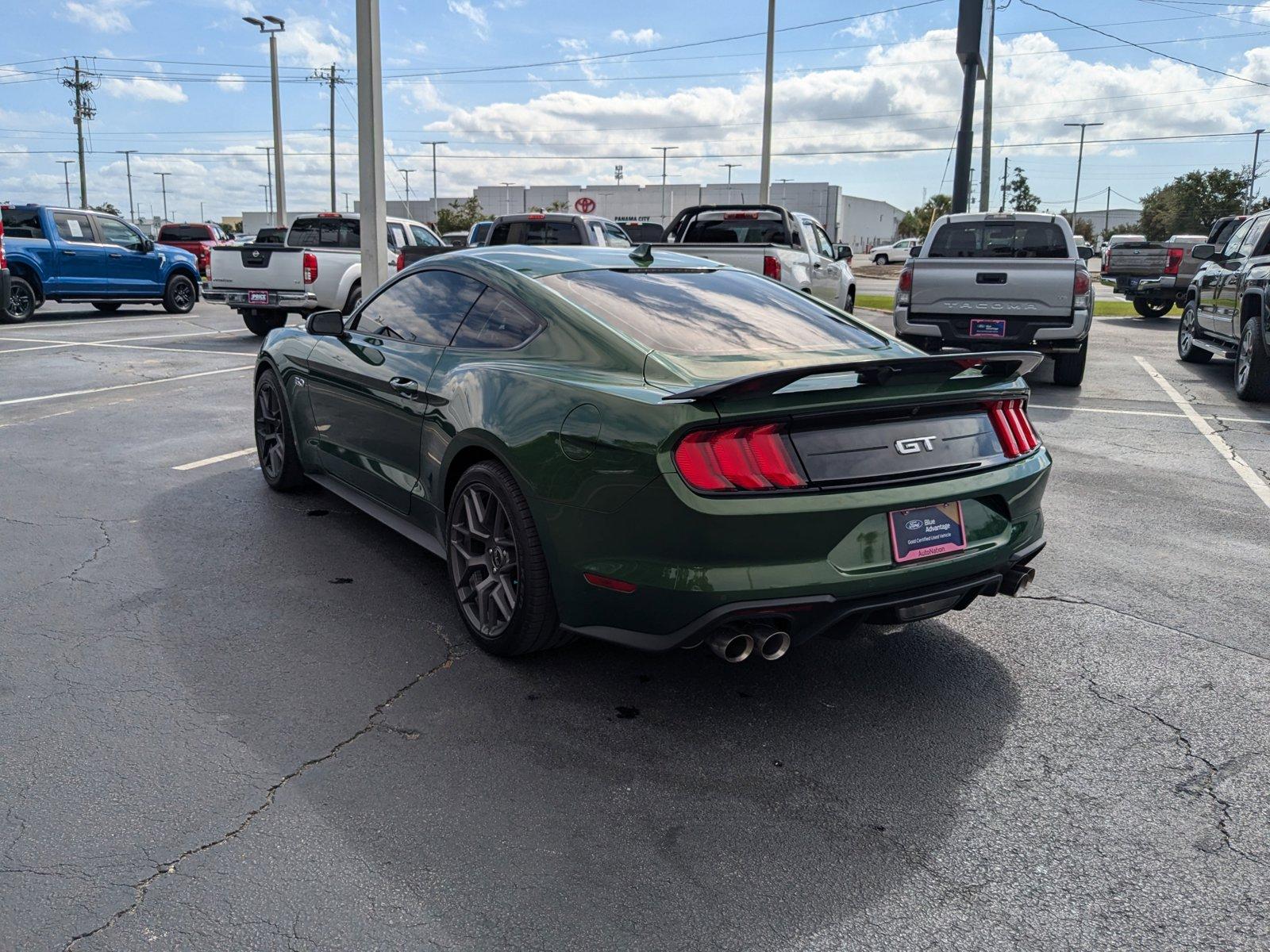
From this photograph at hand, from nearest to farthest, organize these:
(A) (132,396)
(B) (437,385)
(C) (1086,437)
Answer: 1. (B) (437,385)
2. (C) (1086,437)
3. (A) (132,396)

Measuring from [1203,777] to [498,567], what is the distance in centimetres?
245

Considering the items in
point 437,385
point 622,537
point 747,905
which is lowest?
point 747,905

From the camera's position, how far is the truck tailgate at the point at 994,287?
10.8 meters

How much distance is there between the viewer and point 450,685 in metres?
3.80

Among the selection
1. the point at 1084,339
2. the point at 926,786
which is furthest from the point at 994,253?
the point at 926,786

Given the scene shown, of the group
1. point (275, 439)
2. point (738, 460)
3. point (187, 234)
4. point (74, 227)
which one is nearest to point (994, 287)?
point (275, 439)

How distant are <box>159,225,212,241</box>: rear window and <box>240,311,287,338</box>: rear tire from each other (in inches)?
846

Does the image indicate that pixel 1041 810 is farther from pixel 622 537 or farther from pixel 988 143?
pixel 988 143

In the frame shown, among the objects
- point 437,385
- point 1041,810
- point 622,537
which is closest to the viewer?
point 1041,810

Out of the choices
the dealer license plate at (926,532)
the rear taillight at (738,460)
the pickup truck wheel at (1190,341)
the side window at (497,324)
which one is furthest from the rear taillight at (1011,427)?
the pickup truck wheel at (1190,341)

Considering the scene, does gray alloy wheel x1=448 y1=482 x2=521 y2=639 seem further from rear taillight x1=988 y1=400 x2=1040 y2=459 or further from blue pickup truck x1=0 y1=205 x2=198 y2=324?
blue pickup truck x1=0 y1=205 x2=198 y2=324

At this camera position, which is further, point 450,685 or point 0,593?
point 0,593

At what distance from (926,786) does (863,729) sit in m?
0.39

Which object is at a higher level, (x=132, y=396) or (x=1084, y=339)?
(x=1084, y=339)
